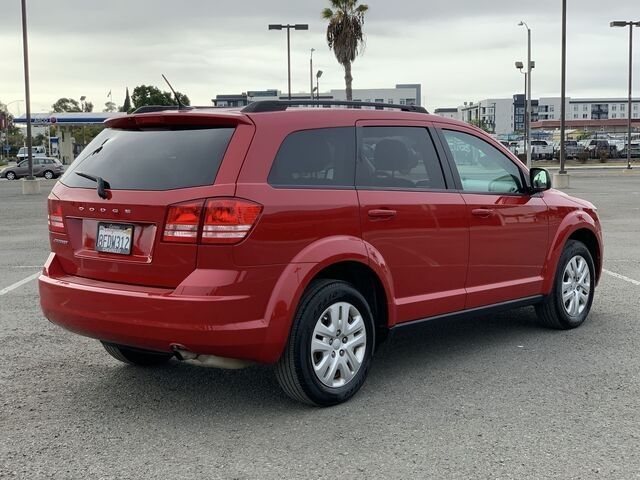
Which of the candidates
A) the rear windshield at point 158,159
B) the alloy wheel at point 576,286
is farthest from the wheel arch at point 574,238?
the rear windshield at point 158,159

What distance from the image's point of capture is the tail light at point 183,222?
409 cm

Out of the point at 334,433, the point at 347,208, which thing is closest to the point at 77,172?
the point at 347,208

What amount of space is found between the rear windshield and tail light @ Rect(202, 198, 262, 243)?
16 centimetres

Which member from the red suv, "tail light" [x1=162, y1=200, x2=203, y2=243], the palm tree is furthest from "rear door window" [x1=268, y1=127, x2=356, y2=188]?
the palm tree

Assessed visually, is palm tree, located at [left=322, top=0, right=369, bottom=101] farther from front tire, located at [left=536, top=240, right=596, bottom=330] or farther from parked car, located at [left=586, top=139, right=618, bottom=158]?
front tire, located at [left=536, top=240, right=596, bottom=330]

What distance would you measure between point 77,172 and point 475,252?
8.89 ft

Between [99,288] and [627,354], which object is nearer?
[99,288]

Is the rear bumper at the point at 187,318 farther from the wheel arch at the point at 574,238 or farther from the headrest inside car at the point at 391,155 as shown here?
the wheel arch at the point at 574,238

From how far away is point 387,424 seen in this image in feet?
13.9

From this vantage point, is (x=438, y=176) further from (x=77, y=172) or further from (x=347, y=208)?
(x=77, y=172)

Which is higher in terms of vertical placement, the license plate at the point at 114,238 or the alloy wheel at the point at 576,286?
the license plate at the point at 114,238

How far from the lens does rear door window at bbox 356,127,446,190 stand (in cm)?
490

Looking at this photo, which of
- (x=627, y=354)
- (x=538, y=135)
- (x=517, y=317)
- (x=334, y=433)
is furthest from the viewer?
(x=538, y=135)

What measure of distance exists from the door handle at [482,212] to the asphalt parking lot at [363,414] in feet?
2.83
